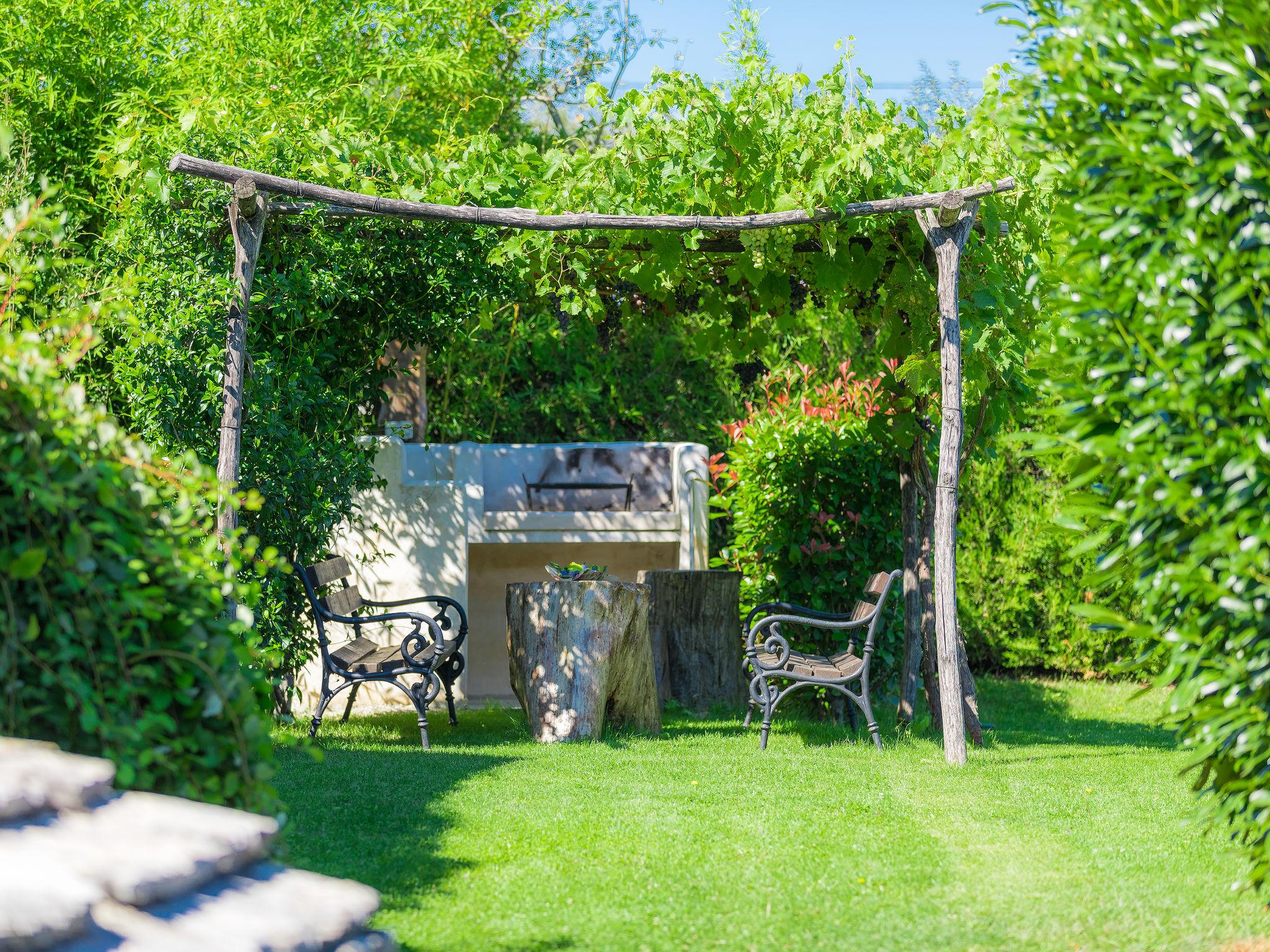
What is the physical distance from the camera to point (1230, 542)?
2744 mm

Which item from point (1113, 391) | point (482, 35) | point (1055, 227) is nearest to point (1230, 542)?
point (1113, 391)

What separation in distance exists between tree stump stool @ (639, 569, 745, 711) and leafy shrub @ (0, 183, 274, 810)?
5707 mm

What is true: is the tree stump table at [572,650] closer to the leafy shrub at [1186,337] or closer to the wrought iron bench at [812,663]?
the wrought iron bench at [812,663]

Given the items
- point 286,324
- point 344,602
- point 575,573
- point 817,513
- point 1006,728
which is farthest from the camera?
point 817,513

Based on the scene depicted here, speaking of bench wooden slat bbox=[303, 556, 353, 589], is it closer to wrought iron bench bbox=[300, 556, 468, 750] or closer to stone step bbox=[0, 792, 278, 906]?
wrought iron bench bbox=[300, 556, 468, 750]

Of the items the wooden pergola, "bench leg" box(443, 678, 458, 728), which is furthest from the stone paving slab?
"bench leg" box(443, 678, 458, 728)

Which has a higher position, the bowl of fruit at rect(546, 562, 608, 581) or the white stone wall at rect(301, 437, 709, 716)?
the white stone wall at rect(301, 437, 709, 716)

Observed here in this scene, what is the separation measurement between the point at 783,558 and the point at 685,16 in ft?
30.6

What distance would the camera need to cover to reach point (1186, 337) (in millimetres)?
2848

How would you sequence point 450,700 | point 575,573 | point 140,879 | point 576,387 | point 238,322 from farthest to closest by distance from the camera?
point 576,387 → point 450,700 → point 575,573 → point 238,322 → point 140,879

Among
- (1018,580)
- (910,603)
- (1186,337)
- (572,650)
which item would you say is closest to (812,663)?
(910,603)

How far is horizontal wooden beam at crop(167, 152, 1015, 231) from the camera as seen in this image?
18.4 feet

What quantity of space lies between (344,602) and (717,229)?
2998 mm

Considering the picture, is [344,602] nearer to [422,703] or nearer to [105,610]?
[422,703]
